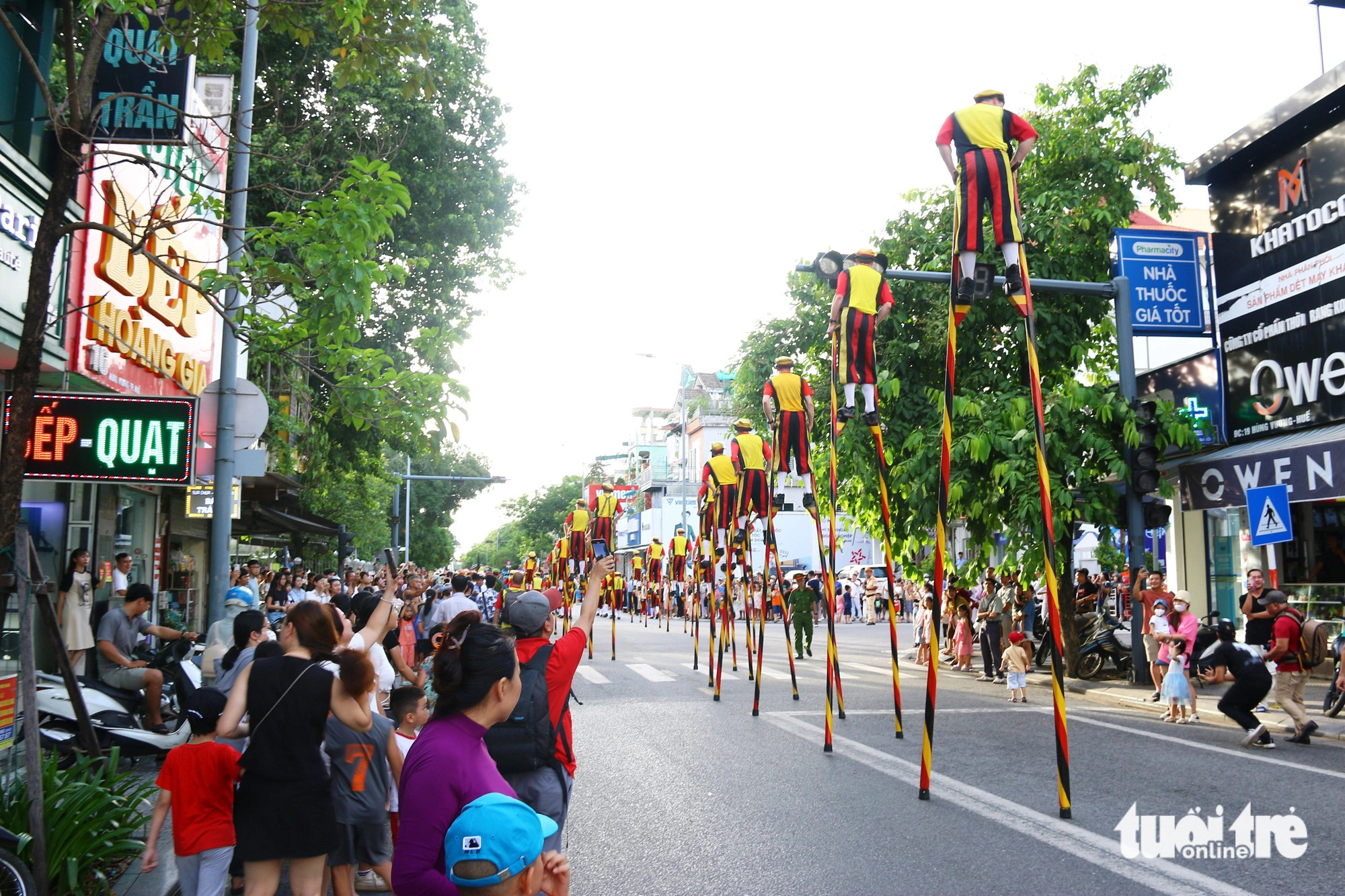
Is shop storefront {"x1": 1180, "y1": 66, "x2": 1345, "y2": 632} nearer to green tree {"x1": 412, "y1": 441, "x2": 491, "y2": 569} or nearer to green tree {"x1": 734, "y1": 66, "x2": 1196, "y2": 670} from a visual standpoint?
green tree {"x1": 734, "y1": 66, "x2": 1196, "y2": 670}

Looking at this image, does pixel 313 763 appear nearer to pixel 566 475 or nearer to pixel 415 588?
pixel 415 588

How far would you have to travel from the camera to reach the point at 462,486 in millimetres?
69938

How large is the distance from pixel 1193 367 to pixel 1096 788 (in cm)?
1266

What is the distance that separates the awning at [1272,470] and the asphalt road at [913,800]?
4.49m

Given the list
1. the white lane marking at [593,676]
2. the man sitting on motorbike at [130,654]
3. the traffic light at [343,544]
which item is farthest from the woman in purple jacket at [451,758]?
the traffic light at [343,544]

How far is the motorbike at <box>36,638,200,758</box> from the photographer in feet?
28.9

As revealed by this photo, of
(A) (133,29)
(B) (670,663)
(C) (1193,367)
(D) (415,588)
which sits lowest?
(B) (670,663)

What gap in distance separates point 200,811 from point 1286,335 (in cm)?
1744

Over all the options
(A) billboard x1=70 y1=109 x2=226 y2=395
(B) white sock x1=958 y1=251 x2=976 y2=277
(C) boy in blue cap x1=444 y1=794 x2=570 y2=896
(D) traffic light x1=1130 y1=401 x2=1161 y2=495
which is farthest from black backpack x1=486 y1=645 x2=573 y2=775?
(D) traffic light x1=1130 y1=401 x2=1161 y2=495

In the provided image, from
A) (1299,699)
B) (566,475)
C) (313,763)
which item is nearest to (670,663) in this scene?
(1299,699)

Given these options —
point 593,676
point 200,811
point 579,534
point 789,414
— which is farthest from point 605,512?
point 200,811

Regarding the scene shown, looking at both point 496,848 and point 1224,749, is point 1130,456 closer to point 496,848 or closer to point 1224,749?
point 1224,749

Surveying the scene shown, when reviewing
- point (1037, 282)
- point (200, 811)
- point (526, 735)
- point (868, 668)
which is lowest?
point (868, 668)

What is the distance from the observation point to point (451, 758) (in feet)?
10.4
